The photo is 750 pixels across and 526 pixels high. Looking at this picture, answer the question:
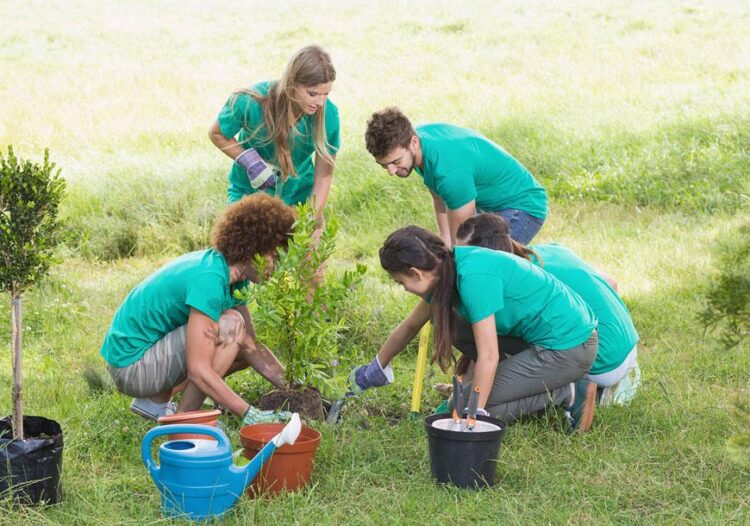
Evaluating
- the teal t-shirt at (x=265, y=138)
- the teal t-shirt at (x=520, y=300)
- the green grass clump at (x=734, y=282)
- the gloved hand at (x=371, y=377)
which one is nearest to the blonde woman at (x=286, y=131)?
the teal t-shirt at (x=265, y=138)

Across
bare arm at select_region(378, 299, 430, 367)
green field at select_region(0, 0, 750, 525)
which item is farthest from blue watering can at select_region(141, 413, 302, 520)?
bare arm at select_region(378, 299, 430, 367)

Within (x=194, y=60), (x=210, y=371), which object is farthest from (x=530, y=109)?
(x=210, y=371)

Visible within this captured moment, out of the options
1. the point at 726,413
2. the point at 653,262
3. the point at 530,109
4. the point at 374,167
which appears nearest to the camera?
the point at 726,413

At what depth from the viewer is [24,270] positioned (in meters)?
3.19

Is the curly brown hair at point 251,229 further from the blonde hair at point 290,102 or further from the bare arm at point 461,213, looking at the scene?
the bare arm at point 461,213

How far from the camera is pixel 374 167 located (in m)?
8.66

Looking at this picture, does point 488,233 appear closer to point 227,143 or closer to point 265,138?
point 265,138

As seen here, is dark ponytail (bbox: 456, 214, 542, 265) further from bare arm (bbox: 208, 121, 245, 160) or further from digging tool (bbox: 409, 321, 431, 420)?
bare arm (bbox: 208, 121, 245, 160)

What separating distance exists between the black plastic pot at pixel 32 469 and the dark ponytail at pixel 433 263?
1.31 metres

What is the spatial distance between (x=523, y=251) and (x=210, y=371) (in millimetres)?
1420

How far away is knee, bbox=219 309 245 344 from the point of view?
3.91m

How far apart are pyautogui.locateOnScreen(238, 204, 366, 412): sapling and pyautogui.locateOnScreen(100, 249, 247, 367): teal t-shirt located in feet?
0.40

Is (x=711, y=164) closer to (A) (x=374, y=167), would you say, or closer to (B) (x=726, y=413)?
(A) (x=374, y=167)

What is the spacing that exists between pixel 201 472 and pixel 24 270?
0.91 m
